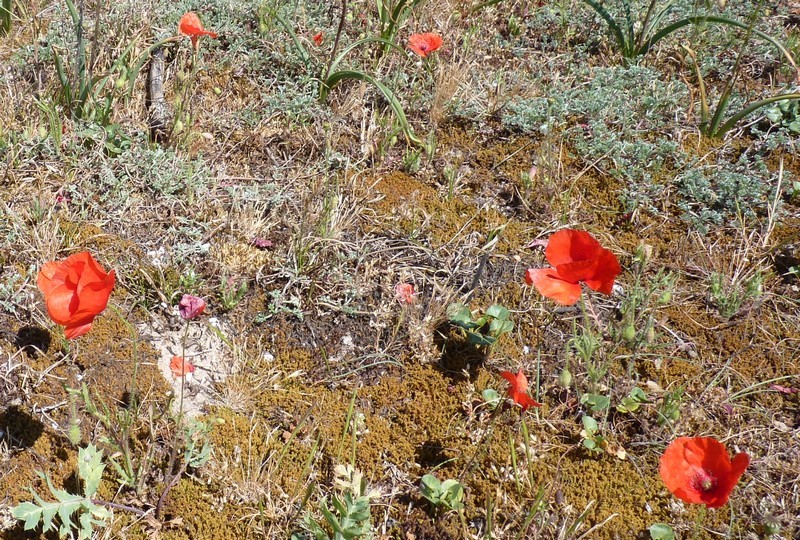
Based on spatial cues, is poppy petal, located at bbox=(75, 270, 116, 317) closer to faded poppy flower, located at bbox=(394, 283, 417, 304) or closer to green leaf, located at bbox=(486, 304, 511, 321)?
faded poppy flower, located at bbox=(394, 283, 417, 304)

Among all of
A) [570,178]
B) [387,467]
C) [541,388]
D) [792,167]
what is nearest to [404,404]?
[387,467]

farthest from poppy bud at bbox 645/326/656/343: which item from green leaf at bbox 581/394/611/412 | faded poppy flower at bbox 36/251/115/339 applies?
faded poppy flower at bbox 36/251/115/339

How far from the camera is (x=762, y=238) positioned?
122 inches

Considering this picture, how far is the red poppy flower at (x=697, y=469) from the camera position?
1.96 metres

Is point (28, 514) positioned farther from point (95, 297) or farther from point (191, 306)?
point (191, 306)

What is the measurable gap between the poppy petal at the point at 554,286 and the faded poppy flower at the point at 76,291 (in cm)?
129

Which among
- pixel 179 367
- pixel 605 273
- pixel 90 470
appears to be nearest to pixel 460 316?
pixel 605 273

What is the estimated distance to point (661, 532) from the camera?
2.22 m

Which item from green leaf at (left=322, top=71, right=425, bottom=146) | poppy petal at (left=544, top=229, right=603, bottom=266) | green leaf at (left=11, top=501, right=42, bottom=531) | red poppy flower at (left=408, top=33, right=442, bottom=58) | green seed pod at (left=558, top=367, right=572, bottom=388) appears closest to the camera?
green leaf at (left=11, top=501, right=42, bottom=531)

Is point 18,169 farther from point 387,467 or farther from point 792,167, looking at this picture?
point 792,167

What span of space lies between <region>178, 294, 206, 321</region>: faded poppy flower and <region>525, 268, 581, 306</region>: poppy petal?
1.16 meters

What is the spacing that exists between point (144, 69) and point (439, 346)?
7.31 ft

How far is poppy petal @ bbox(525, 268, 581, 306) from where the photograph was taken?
7.22 feet

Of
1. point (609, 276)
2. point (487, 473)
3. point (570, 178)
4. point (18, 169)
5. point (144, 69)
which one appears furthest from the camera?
point (144, 69)
